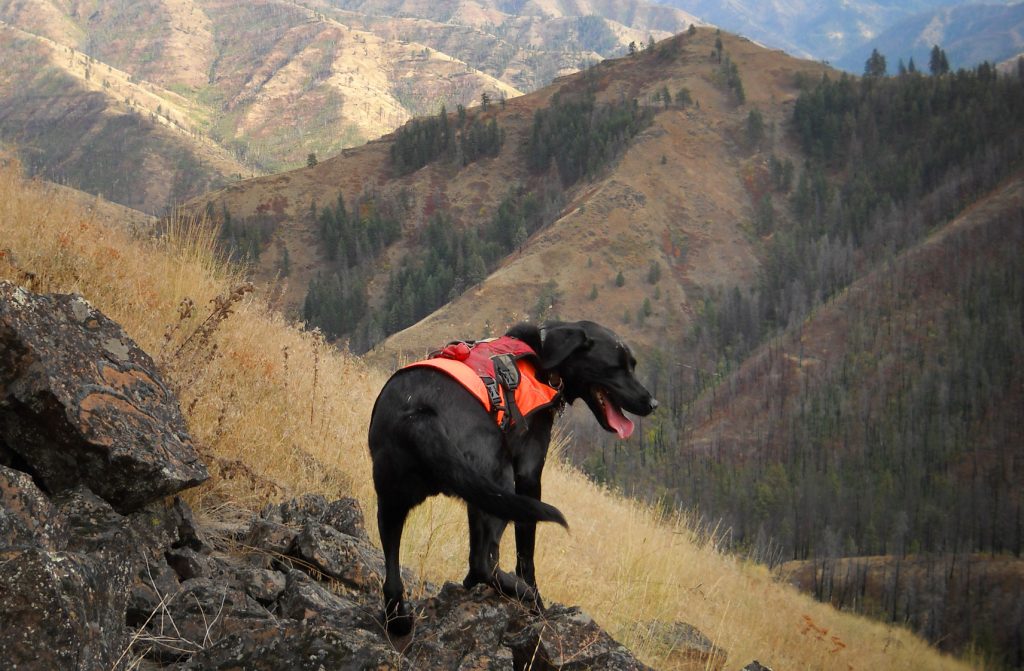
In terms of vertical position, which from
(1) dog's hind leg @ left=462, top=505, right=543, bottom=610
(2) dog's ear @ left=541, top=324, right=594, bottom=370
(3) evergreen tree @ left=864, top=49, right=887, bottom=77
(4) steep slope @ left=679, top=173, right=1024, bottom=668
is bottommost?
(4) steep slope @ left=679, top=173, right=1024, bottom=668

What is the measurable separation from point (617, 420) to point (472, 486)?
1118 mm

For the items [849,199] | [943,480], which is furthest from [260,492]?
[849,199]

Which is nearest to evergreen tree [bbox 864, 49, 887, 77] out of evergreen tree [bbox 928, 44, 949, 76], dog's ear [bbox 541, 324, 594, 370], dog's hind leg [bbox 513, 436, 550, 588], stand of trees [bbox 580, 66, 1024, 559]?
evergreen tree [bbox 928, 44, 949, 76]

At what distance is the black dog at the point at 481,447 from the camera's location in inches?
116

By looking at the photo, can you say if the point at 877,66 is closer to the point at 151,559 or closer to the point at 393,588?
the point at 393,588

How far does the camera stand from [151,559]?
126 inches

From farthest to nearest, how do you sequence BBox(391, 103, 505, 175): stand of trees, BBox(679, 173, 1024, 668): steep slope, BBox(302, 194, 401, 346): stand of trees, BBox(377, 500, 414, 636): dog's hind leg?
BBox(391, 103, 505, 175): stand of trees < BBox(302, 194, 401, 346): stand of trees < BBox(679, 173, 1024, 668): steep slope < BBox(377, 500, 414, 636): dog's hind leg

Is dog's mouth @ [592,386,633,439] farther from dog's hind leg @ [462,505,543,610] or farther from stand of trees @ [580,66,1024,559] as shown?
stand of trees @ [580,66,1024,559]

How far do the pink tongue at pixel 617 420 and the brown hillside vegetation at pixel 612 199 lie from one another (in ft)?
202

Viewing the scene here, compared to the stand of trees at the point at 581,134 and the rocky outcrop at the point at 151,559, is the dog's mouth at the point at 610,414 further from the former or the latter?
the stand of trees at the point at 581,134

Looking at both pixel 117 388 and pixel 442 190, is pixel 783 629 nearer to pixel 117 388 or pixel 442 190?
pixel 117 388

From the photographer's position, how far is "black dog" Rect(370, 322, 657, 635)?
2938 millimetres

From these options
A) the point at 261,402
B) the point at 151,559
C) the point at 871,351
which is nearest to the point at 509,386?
the point at 151,559

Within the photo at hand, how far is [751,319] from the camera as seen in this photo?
89.9m
